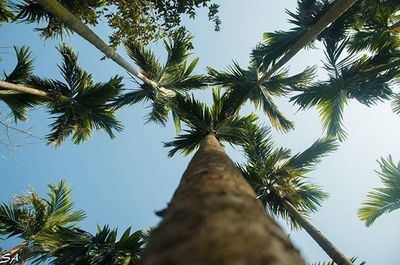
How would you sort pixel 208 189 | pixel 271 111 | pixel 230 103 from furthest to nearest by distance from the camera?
pixel 271 111
pixel 230 103
pixel 208 189

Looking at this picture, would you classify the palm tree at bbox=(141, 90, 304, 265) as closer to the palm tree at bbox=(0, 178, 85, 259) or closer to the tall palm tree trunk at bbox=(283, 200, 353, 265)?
the tall palm tree trunk at bbox=(283, 200, 353, 265)

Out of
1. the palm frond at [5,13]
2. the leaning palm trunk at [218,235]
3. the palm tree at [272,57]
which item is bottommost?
the leaning palm trunk at [218,235]

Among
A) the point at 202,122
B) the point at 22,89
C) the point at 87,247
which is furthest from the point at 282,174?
the point at 22,89

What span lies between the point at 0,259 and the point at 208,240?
11057 millimetres

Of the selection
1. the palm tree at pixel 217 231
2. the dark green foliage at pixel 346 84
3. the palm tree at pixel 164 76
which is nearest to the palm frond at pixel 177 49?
the palm tree at pixel 164 76

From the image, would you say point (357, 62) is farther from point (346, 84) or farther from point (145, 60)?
point (145, 60)

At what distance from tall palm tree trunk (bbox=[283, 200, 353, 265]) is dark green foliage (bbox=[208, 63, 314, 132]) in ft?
9.50

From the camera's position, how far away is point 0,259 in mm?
10047

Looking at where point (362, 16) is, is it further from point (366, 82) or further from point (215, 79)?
point (215, 79)

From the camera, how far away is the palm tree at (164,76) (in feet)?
34.6

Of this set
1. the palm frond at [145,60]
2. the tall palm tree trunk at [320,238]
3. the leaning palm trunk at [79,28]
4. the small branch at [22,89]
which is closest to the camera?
the leaning palm trunk at [79,28]

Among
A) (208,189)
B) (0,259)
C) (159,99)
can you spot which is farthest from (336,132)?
(0,259)

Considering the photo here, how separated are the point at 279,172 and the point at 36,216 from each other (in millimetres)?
7800

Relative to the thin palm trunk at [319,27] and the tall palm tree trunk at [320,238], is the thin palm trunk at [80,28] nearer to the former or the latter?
the thin palm trunk at [319,27]
